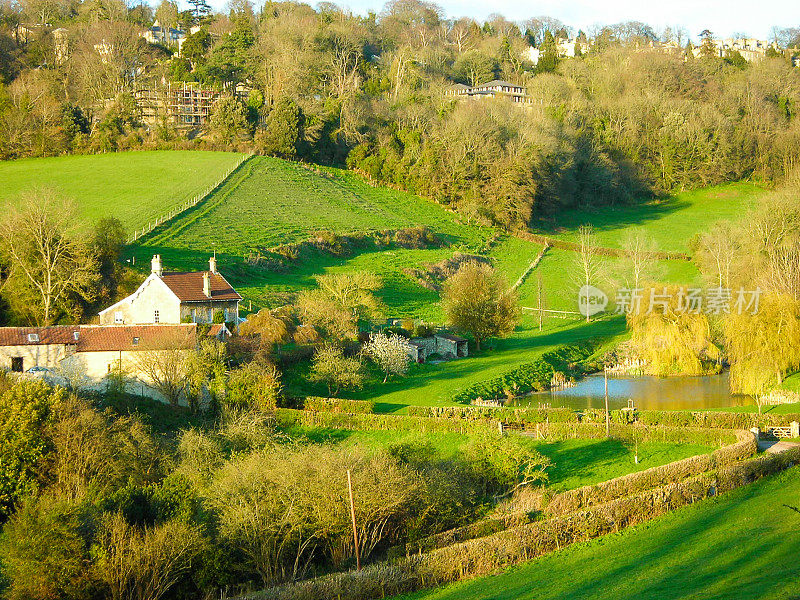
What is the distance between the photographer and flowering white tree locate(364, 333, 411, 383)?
157 feet

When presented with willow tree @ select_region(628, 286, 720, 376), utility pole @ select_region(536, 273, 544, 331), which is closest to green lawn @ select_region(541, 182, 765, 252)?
utility pole @ select_region(536, 273, 544, 331)

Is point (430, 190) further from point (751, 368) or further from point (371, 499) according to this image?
point (371, 499)

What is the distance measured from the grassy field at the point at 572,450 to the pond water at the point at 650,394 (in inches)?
348

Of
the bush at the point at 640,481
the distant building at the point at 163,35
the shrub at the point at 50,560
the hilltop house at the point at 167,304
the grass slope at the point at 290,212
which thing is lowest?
the shrub at the point at 50,560

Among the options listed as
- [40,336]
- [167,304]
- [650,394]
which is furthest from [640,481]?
[40,336]

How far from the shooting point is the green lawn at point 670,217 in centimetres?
8444

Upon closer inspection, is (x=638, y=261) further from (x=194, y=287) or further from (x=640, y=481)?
(x=640, y=481)

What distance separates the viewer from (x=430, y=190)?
89.2 metres

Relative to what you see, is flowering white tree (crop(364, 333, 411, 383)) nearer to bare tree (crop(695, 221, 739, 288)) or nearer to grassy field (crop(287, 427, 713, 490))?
grassy field (crop(287, 427, 713, 490))

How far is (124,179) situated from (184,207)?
34.9 feet

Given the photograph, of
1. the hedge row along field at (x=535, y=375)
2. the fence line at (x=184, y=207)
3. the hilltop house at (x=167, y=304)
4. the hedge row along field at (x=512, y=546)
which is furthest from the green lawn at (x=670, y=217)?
the hedge row along field at (x=512, y=546)

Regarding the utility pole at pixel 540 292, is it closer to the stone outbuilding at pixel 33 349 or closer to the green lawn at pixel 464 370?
the green lawn at pixel 464 370

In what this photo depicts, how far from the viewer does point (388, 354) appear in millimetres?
47938

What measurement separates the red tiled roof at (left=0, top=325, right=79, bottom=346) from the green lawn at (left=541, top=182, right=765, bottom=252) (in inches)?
2064
